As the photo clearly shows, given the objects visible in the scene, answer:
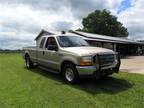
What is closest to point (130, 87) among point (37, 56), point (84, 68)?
point (84, 68)

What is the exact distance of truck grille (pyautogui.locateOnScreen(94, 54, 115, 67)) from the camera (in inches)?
317

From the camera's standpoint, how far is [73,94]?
7.16m

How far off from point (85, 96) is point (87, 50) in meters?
2.06

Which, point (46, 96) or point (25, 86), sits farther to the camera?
point (25, 86)

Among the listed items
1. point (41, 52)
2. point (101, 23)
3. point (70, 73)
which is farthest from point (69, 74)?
point (101, 23)

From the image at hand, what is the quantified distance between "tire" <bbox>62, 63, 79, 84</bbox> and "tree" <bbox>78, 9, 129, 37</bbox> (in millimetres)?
61179

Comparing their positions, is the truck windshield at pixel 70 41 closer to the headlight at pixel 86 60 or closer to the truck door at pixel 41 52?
the truck door at pixel 41 52

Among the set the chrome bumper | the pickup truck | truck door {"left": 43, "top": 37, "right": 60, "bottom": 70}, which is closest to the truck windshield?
the pickup truck

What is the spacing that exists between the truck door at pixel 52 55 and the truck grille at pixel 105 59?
206 centimetres

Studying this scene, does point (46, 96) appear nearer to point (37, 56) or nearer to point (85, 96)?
point (85, 96)

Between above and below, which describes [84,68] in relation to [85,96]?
above

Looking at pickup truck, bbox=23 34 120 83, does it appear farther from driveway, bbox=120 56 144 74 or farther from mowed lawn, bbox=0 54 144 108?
driveway, bbox=120 56 144 74

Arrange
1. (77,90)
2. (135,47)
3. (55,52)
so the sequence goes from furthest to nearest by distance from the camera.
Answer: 1. (135,47)
2. (55,52)
3. (77,90)

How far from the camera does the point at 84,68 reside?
791 centimetres
